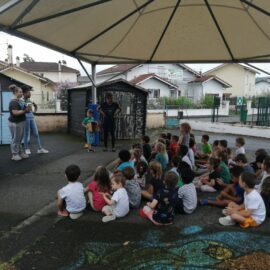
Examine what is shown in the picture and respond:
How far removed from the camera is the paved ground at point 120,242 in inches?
159

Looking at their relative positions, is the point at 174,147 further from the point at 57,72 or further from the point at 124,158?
the point at 57,72

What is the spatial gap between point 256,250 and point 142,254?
147 centimetres

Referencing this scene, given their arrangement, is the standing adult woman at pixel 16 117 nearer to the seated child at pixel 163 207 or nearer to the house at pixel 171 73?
the seated child at pixel 163 207

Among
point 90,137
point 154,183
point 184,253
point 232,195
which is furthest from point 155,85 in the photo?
point 184,253

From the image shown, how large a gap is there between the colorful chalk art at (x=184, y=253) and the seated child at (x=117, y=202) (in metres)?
0.79

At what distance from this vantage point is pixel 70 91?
16.1m

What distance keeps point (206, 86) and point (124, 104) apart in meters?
33.5

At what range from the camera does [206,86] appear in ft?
152

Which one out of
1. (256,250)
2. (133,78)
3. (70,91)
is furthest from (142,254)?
(133,78)

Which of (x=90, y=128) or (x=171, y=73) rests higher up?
(x=171, y=73)

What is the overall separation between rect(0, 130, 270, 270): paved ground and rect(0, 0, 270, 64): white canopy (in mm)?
3424

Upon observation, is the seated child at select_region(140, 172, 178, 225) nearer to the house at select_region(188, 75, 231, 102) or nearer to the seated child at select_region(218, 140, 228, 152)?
the seated child at select_region(218, 140, 228, 152)

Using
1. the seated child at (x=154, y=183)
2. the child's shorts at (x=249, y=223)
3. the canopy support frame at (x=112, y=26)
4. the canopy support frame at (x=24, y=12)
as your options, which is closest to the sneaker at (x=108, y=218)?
the seated child at (x=154, y=183)

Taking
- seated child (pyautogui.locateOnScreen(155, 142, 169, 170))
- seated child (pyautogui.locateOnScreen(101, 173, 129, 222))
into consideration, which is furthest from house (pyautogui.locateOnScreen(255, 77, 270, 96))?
seated child (pyautogui.locateOnScreen(101, 173, 129, 222))
